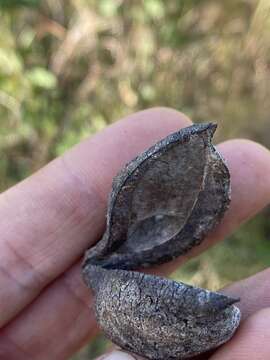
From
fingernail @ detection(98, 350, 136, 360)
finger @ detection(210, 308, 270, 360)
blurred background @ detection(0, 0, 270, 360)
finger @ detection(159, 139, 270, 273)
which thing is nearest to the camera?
finger @ detection(210, 308, 270, 360)

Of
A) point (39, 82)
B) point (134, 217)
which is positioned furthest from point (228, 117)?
point (134, 217)

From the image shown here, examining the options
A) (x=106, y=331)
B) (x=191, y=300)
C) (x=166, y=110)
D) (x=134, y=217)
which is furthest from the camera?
(x=166, y=110)

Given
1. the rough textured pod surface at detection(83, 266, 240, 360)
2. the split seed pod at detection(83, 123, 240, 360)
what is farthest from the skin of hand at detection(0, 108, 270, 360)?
the rough textured pod surface at detection(83, 266, 240, 360)

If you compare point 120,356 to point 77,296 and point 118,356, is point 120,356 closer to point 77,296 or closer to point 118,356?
point 118,356

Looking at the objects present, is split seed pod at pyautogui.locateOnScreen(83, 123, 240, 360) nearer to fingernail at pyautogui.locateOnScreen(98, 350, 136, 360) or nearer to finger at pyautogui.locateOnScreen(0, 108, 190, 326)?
fingernail at pyautogui.locateOnScreen(98, 350, 136, 360)

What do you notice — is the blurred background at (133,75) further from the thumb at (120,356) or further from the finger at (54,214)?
the thumb at (120,356)

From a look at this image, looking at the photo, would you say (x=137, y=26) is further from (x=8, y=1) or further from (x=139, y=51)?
(x=8, y=1)

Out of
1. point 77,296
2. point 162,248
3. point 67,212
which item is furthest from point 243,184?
point 77,296

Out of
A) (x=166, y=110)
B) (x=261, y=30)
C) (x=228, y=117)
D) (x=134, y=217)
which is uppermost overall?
(x=166, y=110)
